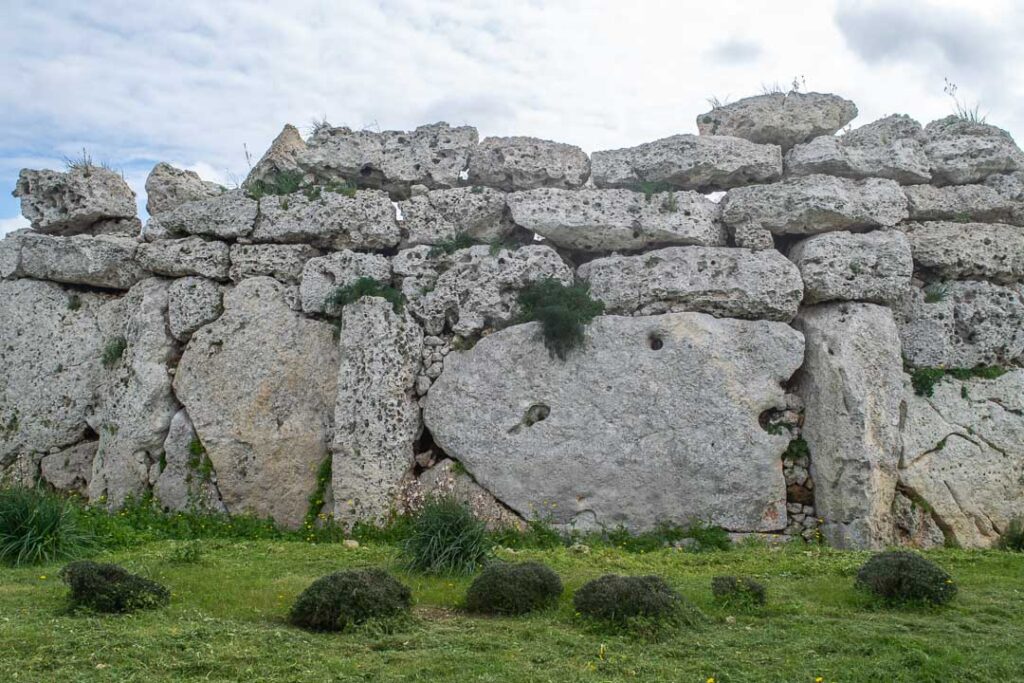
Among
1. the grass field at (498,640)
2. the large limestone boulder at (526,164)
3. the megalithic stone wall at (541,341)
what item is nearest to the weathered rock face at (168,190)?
the megalithic stone wall at (541,341)

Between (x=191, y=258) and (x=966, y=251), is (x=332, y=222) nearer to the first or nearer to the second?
(x=191, y=258)

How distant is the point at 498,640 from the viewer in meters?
7.23

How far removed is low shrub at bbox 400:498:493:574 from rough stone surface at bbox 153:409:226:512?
13.0ft

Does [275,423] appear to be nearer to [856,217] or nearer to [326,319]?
[326,319]

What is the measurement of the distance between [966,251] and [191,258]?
1061 centimetres

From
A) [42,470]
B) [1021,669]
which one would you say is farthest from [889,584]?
[42,470]

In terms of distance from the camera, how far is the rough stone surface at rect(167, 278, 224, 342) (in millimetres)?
13289

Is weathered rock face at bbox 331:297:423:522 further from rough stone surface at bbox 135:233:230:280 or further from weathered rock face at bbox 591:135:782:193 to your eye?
weathered rock face at bbox 591:135:782:193

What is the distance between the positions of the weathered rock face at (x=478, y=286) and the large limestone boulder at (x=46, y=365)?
193 inches

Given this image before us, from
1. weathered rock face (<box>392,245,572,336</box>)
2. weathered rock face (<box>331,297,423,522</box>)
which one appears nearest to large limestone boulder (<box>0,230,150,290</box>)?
weathered rock face (<box>331,297,423,522</box>)

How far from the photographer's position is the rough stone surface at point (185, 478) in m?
12.6

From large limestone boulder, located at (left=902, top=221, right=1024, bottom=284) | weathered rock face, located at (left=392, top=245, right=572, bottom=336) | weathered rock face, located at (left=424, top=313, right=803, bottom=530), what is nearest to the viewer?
weathered rock face, located at (left=424, top=313, right=803, bottom=530)

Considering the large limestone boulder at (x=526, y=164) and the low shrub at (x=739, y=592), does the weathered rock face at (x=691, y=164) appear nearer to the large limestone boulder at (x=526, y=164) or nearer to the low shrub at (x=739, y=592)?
the large limestone boulder at (x=526, y=164)

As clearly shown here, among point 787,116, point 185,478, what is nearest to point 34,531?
point 185,478
